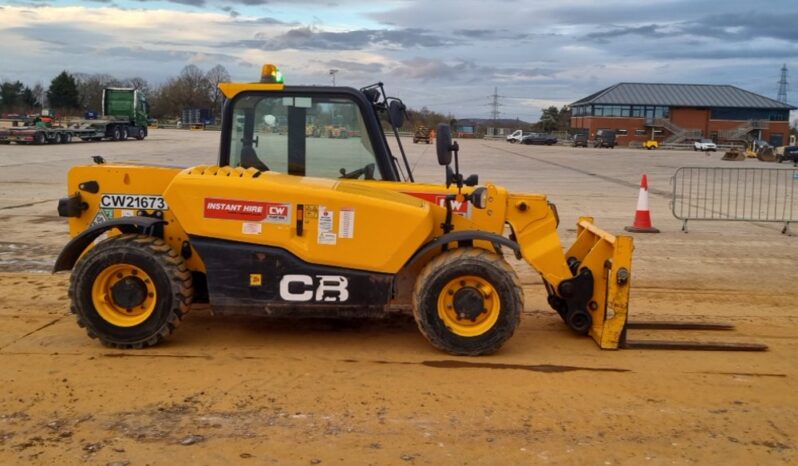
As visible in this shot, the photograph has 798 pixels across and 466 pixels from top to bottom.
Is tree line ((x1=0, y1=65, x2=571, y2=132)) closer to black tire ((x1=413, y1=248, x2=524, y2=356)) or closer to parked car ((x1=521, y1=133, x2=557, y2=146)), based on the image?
parked car ((x1=521, y1=133, x2=557, y2=146))

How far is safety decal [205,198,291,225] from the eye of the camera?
5430 millimetres

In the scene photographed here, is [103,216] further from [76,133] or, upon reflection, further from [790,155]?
[790,155]

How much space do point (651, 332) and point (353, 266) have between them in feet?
9.33

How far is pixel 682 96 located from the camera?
103 metres

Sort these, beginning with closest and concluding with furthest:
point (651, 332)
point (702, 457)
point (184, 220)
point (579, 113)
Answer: point (702, 457) → point (184, 220) → point (651, 332) → point (579, 113)

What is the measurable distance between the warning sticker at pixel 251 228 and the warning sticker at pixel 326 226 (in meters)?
0.45

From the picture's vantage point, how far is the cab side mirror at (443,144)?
205 inches

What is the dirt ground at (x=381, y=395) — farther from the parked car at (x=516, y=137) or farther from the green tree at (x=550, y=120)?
the green tree at (x=550, y=120)

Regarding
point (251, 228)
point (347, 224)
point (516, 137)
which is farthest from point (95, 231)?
point (516, 137)

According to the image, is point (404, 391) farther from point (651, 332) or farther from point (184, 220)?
point (651, 332)

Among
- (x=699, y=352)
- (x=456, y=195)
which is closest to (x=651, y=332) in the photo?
(x=699, y=352)

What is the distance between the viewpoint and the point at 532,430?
4.36 meters

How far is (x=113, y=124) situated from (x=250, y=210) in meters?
45.4

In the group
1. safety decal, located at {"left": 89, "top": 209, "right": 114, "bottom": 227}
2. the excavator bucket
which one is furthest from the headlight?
safety decal, located at {"left": 89, "top": 209, "right": 114, "bottom": 227}
